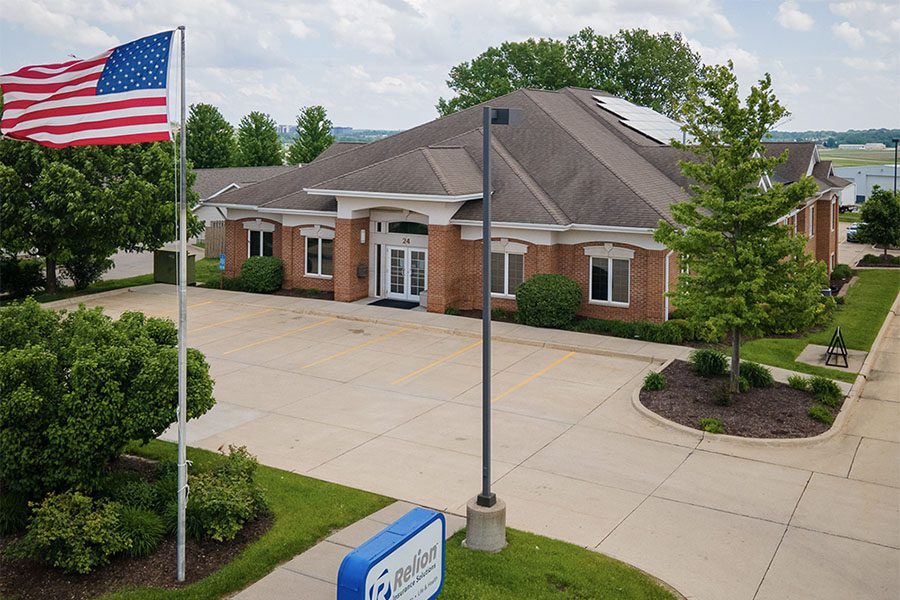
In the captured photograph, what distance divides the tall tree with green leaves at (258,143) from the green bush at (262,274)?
37.6m

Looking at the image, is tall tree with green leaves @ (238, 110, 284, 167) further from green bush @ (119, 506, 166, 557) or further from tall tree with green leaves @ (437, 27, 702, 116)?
green bush @ (119, 506, 166, 557)

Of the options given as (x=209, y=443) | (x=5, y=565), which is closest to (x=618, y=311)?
(x=209, y=443)

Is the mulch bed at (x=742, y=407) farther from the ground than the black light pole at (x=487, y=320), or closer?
closer

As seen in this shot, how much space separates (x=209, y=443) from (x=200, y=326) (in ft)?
37.9

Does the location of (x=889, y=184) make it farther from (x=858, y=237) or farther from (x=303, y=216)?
(x=303, y=216)

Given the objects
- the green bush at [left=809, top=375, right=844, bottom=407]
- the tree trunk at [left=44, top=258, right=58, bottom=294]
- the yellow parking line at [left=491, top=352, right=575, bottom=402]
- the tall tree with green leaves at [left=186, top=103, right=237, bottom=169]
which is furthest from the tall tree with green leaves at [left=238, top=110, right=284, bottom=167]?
the green bush at [left=809, top=375, right=844, bottom=407]

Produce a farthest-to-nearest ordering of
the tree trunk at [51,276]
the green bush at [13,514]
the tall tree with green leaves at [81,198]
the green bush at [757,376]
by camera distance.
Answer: the tree trunk at [51,276]
the tall tree with green leaves at [81,198]
the green bush at [757,376]
the green bush at [13,514]

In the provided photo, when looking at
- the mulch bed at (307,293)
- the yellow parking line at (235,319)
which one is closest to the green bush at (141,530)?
the yellow parking line at (235,319)

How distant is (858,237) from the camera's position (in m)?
53.2

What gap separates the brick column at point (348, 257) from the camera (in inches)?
1238

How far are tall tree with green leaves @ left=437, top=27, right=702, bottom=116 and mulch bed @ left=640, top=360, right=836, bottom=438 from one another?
161 ft

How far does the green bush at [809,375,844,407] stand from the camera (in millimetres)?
19875

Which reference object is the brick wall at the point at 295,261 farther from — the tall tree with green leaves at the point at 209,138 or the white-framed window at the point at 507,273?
the tall tree with green leaves at the point at 209,138

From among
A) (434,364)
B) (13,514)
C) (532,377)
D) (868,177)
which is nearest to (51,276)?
(434,364)
